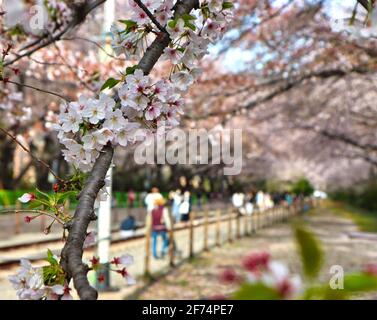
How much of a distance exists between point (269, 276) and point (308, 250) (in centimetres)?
6

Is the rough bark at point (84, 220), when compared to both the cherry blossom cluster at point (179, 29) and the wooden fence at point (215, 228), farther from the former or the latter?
the wooden fence at point (215, 228)

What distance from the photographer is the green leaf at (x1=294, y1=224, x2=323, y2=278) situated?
476mm

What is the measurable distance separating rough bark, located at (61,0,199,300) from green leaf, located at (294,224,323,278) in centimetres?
48

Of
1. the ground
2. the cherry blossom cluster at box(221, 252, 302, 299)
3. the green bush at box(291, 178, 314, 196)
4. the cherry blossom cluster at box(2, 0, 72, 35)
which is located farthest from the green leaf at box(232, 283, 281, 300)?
the green bush at box(291, 178, 314, 196)

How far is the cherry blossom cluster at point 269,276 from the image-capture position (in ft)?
1.66

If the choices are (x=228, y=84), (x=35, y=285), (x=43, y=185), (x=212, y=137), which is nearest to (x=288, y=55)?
(x=228, y=84)

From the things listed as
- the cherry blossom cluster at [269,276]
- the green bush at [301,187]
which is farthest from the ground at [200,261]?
the green bush at [301,187]

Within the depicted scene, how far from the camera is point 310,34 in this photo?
9.24 metres

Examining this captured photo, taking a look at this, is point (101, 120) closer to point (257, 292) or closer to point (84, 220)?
point (84, 220)

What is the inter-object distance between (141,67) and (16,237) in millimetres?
12544

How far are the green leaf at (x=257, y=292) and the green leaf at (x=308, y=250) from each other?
0.04 m

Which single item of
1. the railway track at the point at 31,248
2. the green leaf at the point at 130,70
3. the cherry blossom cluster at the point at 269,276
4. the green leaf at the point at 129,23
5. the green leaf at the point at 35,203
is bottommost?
the railway track at the point at 31,248

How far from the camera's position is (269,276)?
51 centimetres
